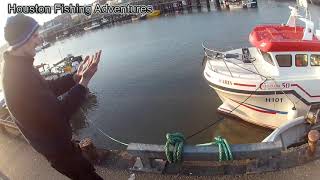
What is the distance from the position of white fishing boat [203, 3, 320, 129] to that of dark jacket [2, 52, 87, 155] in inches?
394

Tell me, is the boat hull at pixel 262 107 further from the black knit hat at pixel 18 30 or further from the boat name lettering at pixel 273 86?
the black knit hat at pixel 18 30

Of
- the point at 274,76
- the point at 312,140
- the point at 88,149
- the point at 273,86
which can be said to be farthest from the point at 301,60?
the point at 88,149

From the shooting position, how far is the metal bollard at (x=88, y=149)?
6391 millimetres

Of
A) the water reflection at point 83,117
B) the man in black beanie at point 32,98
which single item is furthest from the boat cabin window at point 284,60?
the water reflection at point 83,117

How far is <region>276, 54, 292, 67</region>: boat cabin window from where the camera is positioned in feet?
39.0

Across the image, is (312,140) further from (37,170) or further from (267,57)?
(267,57)

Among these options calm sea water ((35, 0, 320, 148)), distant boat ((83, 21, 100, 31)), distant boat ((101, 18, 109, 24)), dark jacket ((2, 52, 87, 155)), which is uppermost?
dark jacket ((2, 52, 87, 155))

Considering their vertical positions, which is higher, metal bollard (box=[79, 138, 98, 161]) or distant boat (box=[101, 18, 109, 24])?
distant boat (box=[101, 18, 109, 24])

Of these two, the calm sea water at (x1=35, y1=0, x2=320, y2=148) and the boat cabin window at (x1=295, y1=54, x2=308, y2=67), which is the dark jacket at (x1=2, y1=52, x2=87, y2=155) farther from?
the calm sea water at (x1=35, y1=0, x2=320, y2=148)

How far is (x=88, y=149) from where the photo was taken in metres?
6.46

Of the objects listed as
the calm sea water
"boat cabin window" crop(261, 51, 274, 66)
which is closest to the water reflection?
the calm sea water

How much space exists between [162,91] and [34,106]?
18.6m

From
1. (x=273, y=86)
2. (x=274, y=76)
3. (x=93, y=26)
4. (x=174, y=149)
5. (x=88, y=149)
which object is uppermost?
(x=93, y=26)

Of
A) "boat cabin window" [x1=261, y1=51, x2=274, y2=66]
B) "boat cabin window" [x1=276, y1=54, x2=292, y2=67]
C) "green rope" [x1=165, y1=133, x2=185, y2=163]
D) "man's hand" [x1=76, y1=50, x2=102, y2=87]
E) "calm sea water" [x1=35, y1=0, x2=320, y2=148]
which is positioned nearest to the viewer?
"man's hand" [x1=76, y1=50, x2=102, y2=87]
